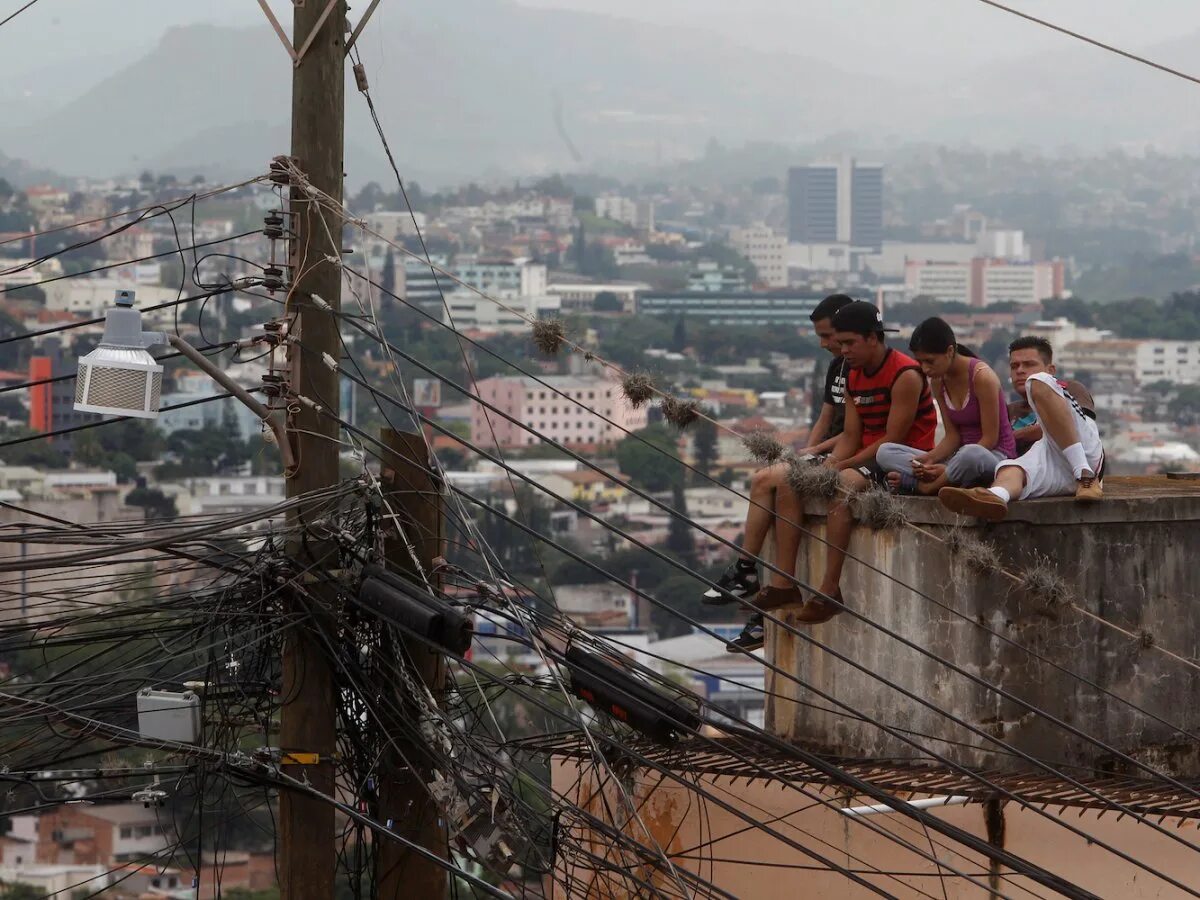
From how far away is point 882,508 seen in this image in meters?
7.79

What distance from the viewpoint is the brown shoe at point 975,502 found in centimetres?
746

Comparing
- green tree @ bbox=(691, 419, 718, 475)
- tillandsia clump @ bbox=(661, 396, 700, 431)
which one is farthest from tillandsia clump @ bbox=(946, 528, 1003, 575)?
green tree @ bbox=(691, 419, 718, 475)

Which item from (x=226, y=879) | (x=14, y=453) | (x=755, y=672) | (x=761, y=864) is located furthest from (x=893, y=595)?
(x=14, y=453)

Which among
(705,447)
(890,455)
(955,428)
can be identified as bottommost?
Result: (705,447)

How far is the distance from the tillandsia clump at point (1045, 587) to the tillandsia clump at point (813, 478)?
35.1 inches

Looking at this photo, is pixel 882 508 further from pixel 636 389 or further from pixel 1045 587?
pixel 636 389

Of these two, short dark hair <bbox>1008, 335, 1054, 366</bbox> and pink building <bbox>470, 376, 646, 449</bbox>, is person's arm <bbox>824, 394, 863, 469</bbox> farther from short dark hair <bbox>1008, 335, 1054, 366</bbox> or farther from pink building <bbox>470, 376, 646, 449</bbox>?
pink building <bbox>470, 376, 646, 449</bbox>

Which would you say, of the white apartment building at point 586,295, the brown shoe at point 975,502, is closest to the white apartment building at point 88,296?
the white apartment building at point 586,295

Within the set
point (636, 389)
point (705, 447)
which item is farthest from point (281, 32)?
point (705, 447)

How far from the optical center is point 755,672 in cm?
8712

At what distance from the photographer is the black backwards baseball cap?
8.01 metres

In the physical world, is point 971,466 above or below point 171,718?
above

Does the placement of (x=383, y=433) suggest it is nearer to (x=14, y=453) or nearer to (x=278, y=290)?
(x=278, y=290)

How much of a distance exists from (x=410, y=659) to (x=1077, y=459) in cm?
302
